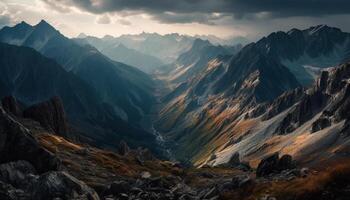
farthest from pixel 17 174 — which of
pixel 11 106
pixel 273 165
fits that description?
pixel 11 106

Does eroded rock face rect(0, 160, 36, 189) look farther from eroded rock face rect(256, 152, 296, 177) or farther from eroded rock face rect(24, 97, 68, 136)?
eroded rock face rect(24, 97, 68, 136)

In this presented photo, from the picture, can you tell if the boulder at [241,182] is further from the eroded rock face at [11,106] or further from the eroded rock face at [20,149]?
the eroded rock face at [11,106]

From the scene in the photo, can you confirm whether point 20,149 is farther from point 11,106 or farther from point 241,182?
point 11,106

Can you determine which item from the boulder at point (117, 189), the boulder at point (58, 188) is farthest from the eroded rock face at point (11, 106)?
the boulder at point (58, 188)

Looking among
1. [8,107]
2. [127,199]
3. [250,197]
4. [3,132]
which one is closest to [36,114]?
[8,107]

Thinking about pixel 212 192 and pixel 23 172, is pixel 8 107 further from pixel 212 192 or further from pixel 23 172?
pixel 212 192

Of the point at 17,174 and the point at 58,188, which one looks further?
the point at 17,174

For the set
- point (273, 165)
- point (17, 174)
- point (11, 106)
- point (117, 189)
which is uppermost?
point (17, 174)
